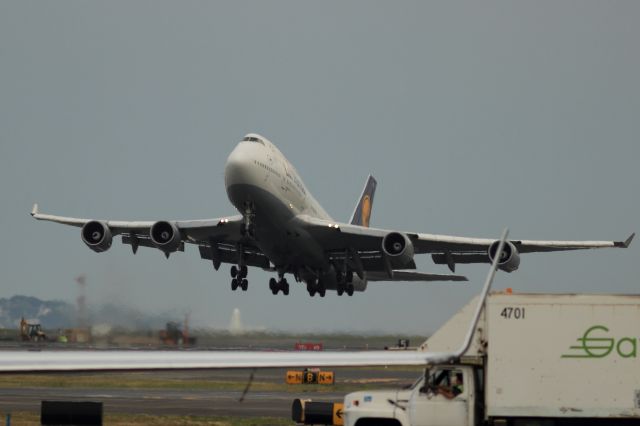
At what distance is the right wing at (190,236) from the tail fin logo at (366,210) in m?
14.5

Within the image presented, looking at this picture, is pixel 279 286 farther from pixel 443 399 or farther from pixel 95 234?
pixel 443 399

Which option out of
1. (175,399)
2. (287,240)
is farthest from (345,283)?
(175,399)

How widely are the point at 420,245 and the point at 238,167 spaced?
437 inches

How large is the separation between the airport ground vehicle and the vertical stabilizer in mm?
44355

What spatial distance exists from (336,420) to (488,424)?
548 centimetres

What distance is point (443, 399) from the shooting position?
15609mm

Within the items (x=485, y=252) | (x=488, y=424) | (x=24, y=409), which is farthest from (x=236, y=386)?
(x=488, y=424)

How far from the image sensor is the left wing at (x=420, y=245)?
4397 cm

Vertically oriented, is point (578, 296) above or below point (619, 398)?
above

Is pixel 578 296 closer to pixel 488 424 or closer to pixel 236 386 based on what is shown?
pixel 488 424

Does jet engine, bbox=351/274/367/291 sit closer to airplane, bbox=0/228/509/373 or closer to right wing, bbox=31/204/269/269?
right wing, bbox=31/204/269/269

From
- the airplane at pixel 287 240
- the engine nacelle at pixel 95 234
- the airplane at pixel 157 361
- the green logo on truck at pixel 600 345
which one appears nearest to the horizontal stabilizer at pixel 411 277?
the airplane at pixel 287 240

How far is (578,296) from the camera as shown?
16.2 m

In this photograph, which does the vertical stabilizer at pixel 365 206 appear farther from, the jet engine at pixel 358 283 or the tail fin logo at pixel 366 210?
the jet engine at pixel 358 283
